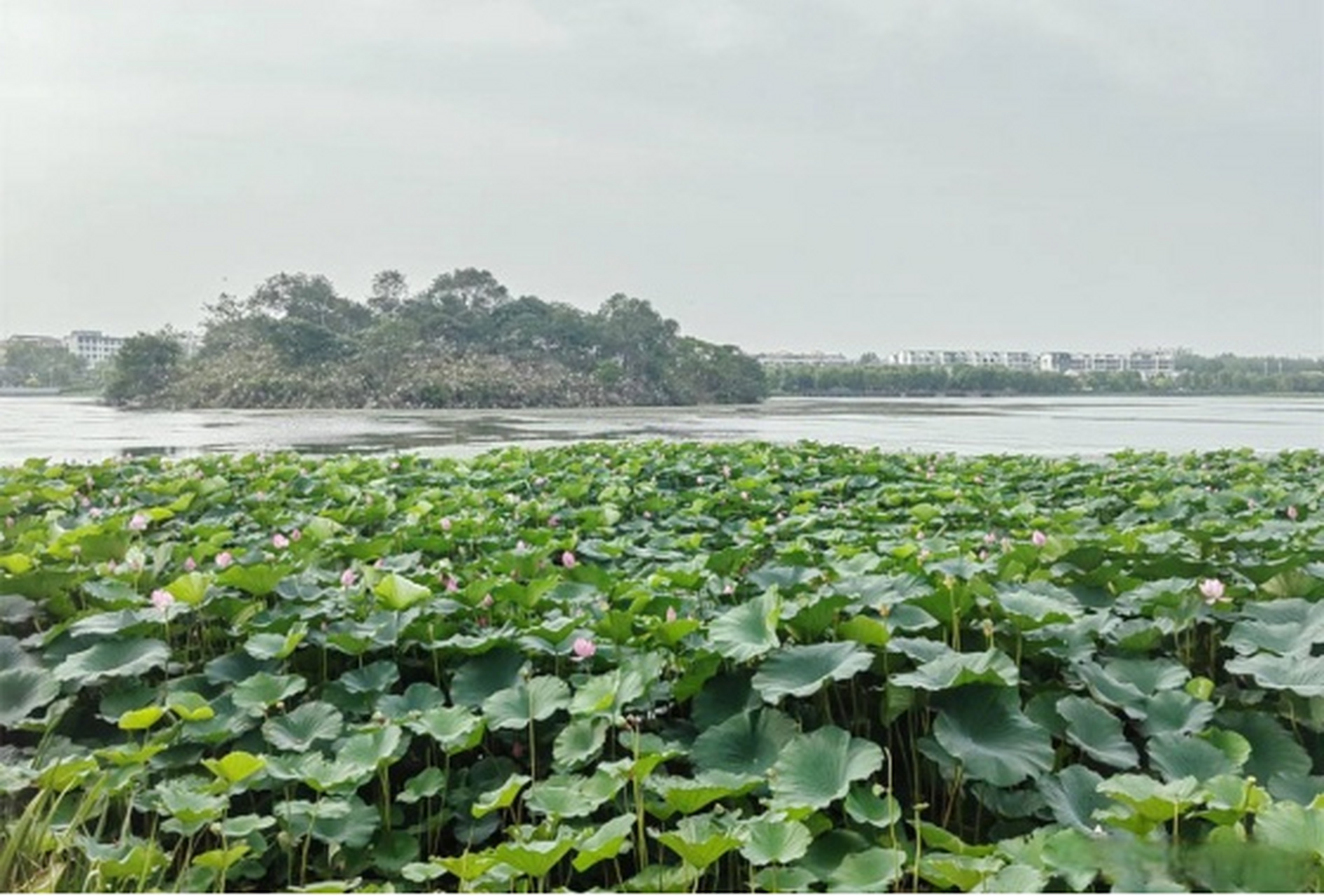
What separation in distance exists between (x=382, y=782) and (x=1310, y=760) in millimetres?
1355

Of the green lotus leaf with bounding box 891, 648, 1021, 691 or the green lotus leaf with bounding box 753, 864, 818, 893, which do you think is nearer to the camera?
the green lotus leaf with bounding box 753, 864, 818, 893

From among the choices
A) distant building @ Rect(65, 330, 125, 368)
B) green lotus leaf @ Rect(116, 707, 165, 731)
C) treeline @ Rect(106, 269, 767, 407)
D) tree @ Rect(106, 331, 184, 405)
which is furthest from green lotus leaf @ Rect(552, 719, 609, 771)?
distant building @ Rect(65, 330, 125, 368)

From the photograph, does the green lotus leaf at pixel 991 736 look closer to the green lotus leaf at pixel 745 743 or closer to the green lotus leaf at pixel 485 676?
the green lotus leaf at pixel 745 743

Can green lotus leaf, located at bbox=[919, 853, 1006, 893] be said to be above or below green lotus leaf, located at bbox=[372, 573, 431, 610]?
below

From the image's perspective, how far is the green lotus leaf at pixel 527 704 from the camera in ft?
5.17

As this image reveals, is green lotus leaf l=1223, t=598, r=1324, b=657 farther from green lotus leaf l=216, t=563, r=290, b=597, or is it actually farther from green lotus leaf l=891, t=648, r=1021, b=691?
green lotus leaf l=216, t=563, r=290, b=597

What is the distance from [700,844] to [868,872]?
20 centimetres

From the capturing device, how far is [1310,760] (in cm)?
150

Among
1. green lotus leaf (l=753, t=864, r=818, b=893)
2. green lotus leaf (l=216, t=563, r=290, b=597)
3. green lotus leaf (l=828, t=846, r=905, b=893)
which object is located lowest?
green lotus leaf (l=753, t=864, r=818, b=893)

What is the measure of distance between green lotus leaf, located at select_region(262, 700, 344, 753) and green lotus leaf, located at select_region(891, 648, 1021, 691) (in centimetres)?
87

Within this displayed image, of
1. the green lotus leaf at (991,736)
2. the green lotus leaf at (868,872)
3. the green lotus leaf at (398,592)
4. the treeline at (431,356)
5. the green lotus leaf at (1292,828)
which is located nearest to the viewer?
the green lotus leaf at (1292,828)

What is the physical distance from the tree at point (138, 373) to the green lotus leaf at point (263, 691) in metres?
28.3

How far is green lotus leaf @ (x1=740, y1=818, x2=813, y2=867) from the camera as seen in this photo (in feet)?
3.88

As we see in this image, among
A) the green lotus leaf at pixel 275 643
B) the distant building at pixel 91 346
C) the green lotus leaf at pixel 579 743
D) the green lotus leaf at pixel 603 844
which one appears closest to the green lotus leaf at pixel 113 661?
the green lotus leaf at pixel 275 643
